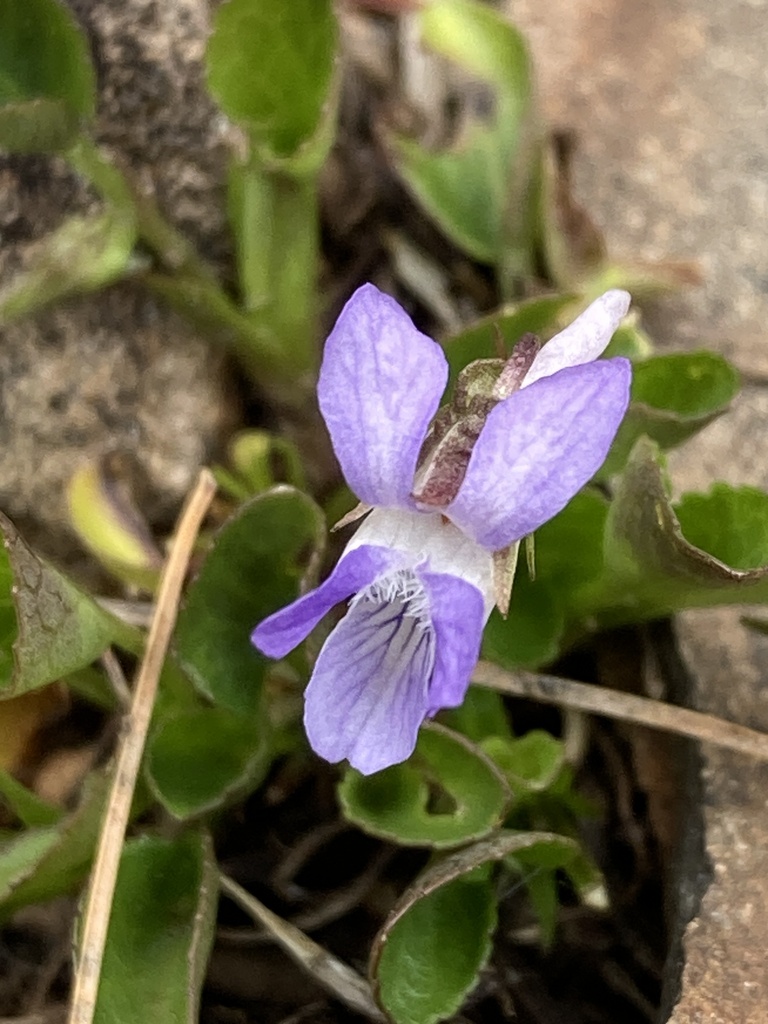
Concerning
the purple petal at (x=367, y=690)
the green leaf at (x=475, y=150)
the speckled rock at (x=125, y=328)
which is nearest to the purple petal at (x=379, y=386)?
the purple petal at (x=367, y=690)

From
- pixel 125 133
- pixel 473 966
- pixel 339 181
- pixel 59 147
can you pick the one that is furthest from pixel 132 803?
pixel 339 181

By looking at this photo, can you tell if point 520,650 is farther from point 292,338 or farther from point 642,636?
point 292,338

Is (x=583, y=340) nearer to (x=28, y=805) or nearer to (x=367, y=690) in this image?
(x=367, y=690)

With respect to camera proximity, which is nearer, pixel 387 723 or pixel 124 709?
pixel 387 723

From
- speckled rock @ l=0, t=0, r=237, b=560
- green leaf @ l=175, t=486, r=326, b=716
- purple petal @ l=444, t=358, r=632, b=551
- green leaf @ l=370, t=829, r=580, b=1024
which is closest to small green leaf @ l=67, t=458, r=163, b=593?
speckled rock @ l=0, t=0, r=237, b=560

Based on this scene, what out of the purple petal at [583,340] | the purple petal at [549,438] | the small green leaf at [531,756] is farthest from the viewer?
the small green leaf at [531,756]

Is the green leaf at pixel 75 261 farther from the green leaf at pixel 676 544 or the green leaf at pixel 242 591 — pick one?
the green leaf at pixel 676 544

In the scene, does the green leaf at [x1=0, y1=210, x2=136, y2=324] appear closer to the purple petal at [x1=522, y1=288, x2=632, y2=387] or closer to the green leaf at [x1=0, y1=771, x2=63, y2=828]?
the green leaf at [x1=0, y1=771, x2=63, y2=828]
